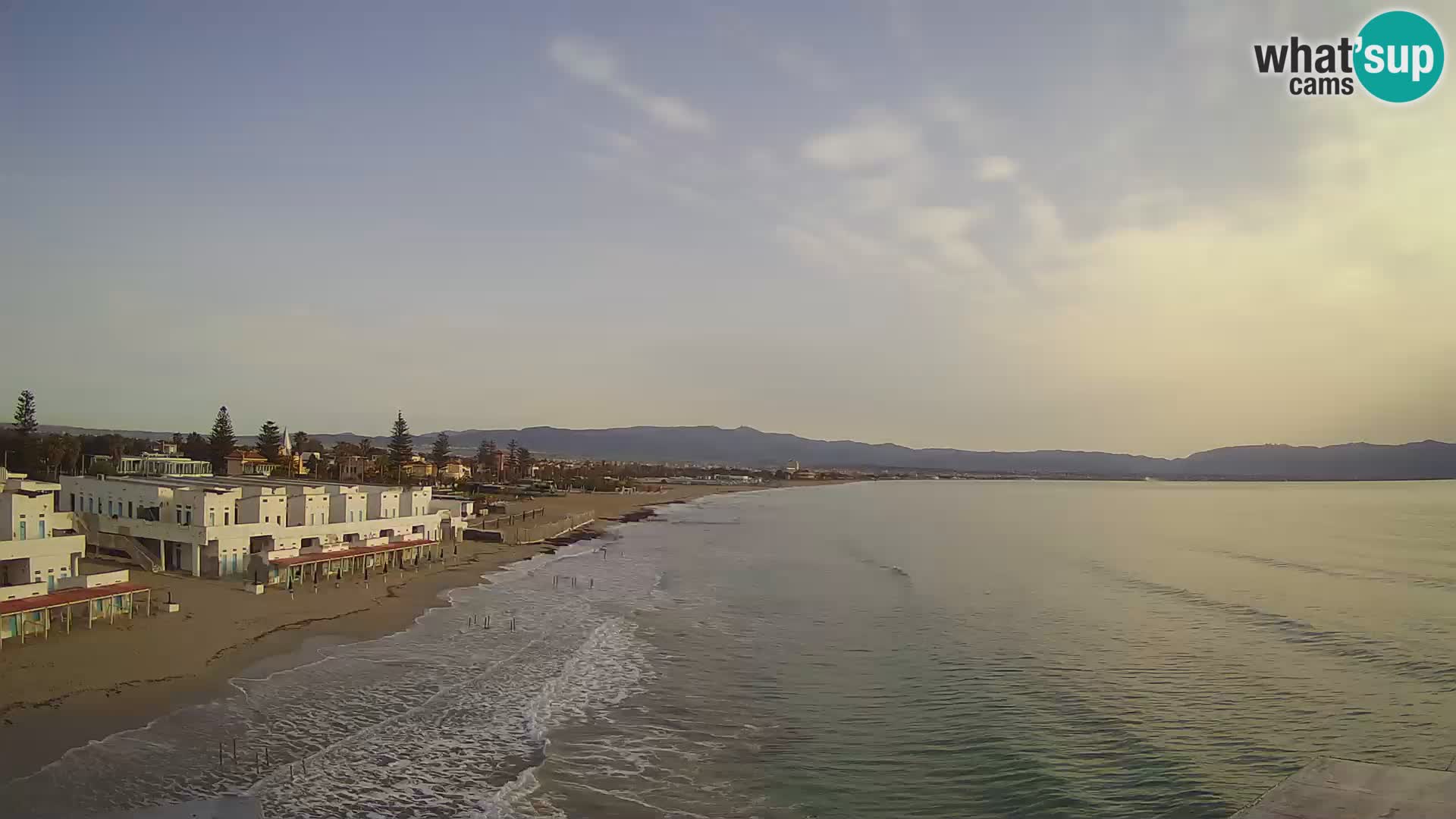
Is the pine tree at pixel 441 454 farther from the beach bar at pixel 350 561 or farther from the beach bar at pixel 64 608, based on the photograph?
the beach bar at pixel 64 608

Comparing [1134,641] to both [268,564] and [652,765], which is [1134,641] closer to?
[652,765]

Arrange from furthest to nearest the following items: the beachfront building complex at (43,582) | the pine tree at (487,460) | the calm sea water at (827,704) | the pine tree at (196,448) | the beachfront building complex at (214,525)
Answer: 1. the pine tree at (487,460)
2. the pine tree at (196,448)
3. the beachfront building complex at (214,525)
4. the beachfront building complex at (43,582)
5. the calm sea water at (827,704)

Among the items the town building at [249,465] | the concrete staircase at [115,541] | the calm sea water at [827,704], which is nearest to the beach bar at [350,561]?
the concrete staircase at [115,541]

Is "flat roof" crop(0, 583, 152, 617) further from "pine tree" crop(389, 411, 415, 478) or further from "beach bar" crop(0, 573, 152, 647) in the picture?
"pine tree" crop(389, 411, 415, 478)

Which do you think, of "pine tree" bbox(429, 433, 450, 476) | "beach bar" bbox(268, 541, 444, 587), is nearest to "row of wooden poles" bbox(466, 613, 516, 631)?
"beach bar" bbox(268, 541, 444, 587)

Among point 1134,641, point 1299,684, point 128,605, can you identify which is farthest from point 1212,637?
point 128,605

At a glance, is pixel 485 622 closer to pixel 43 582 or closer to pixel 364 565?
pixel 364 565

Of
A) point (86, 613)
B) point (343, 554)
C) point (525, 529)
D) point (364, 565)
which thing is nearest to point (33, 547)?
point (86, 613)
